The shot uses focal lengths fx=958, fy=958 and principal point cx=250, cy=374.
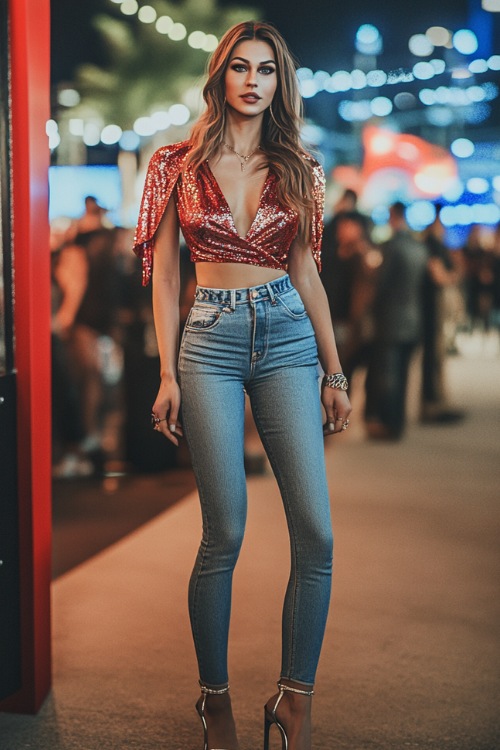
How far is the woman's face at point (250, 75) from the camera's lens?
2.10 meters

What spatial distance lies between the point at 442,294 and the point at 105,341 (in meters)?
3.36

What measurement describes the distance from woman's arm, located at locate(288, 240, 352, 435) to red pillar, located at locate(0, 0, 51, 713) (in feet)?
2.41

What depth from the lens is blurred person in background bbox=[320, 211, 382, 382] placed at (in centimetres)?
666

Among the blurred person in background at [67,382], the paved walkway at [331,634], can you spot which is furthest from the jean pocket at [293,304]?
the blurred person in background at [67,382]

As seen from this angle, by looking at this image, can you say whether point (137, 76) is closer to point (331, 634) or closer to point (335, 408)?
point (331, 634)

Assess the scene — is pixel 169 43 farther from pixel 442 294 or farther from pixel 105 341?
pixel 442 294

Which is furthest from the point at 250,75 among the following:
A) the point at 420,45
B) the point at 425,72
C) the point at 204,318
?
the point at 420,45

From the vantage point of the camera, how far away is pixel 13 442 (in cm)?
249

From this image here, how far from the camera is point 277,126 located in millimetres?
2166

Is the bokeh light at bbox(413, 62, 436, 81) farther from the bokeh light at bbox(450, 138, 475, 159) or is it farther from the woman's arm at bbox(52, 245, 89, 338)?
the bokeh light at bbox(450, 138, 475, 159)

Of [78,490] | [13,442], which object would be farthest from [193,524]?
[13,442]

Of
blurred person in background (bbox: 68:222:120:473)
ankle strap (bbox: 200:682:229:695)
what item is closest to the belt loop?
ankle strap (bbox: 200:682:229:695)

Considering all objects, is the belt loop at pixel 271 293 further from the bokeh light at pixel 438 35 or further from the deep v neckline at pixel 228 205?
the bokeh light at pixel 438 35

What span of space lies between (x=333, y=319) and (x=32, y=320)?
463cm
